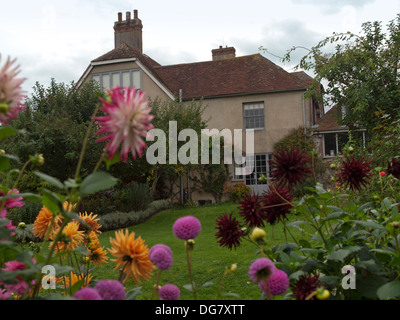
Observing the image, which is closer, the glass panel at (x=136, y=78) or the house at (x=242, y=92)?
the house at (x=242, y=92)

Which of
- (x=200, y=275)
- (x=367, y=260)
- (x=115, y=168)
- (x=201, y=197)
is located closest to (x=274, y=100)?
(x=201, y=197)

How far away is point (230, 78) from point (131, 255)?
19047 mm

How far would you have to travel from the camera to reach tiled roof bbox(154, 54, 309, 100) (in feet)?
60.7

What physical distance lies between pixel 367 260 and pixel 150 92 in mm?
18055

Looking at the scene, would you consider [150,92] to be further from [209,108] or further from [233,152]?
[233,152]

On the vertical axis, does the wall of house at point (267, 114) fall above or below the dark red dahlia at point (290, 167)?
above

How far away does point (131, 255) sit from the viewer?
105 centimetres

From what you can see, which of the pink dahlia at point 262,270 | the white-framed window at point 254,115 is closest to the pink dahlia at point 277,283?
the pink dahlia at point 262,270

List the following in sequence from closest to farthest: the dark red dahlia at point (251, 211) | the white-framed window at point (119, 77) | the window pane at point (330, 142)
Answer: the dark red dahlia at point (251, 211), the window pane at point (330, 142), the white-framed window at point (119, 77)

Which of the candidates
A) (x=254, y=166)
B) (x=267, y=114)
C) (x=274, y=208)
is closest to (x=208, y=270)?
(x=274, y=208)

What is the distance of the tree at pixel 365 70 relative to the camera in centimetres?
1256

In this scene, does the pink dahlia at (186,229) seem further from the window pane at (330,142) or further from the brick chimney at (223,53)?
the brick chimney at (223,53)

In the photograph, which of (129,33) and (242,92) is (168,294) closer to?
(242,92)

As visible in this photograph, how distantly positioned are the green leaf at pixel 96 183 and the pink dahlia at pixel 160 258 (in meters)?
0.24
